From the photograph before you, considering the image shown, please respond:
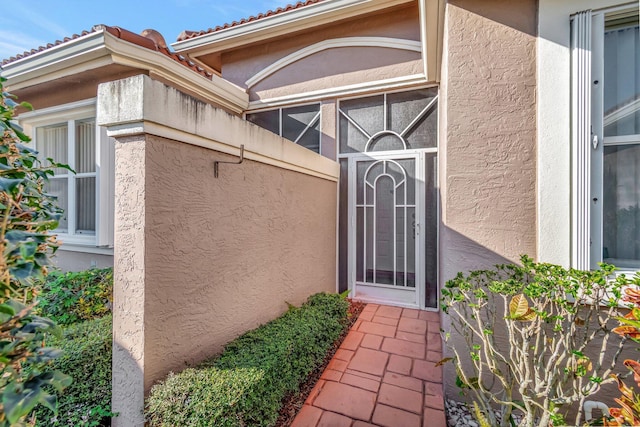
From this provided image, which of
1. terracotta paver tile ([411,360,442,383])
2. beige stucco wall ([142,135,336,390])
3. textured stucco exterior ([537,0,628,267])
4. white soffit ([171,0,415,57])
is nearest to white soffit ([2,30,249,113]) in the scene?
white soffit ([171,0,415,57])

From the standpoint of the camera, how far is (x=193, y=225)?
9.85 ft

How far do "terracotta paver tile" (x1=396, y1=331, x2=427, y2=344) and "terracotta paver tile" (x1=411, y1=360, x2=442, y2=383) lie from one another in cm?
60

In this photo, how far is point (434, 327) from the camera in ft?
17.4

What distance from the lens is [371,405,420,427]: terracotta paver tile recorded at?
10.0ft

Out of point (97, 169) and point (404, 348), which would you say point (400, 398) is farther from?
point (97, 169)

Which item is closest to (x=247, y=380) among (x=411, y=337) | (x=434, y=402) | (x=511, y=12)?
(x=434, y=402)

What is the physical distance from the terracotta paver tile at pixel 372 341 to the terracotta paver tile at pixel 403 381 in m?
0.70

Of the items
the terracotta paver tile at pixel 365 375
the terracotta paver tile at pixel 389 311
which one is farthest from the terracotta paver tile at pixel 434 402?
the terracotta paver tile at pixel 389 311

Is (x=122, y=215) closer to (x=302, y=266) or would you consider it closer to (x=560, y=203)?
(x=302, y=266)

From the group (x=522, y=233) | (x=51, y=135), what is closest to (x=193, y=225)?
(x=522, y=233)

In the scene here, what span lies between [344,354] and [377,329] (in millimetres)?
1044

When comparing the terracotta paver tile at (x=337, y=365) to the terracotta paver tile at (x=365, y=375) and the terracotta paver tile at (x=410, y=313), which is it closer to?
the terracotta paver tile at (x=365, y=375)

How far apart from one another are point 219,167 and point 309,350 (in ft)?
8.71

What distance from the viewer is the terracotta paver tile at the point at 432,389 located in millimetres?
3520
